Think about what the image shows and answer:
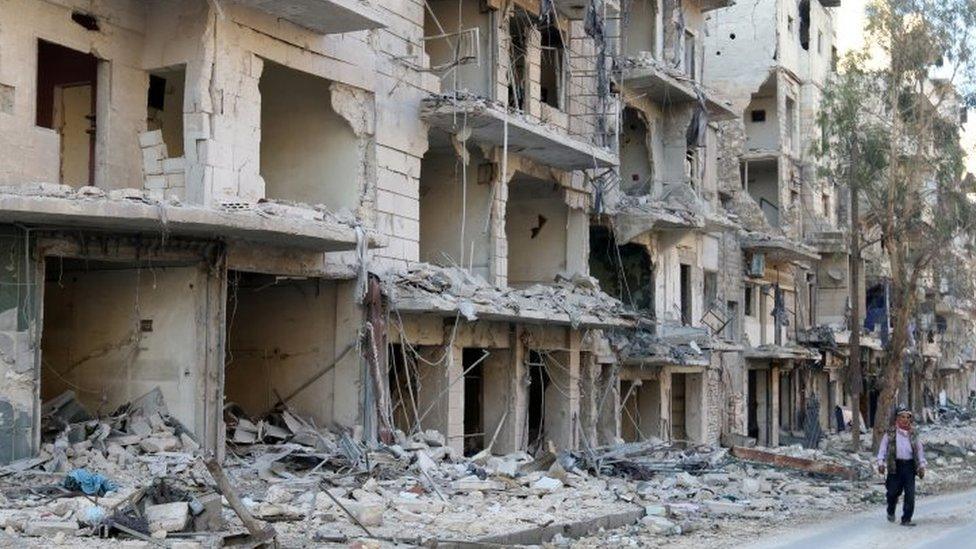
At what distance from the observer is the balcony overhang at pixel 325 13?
55.4 ft

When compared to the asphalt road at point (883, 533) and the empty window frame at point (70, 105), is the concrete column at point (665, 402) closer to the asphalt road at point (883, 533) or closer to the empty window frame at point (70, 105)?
the asphalt road at point (883, 533)

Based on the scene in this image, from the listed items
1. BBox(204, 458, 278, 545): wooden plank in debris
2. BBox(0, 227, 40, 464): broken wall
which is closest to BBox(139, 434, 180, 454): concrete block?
BBox(0, 227, 40, 464): broken wall

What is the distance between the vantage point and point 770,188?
44.2 m

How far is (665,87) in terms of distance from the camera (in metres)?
29.7

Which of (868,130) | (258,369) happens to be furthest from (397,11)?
(868,130)

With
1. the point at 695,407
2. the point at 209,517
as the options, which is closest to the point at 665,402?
the point at 695,407

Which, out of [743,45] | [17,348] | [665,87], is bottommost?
[17,348]

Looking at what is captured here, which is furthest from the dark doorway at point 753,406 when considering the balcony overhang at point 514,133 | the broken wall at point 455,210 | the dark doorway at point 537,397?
the broken wall at point 455,210

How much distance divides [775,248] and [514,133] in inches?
682

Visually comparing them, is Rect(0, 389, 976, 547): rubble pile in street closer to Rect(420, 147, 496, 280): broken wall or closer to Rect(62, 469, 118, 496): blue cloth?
Rect(62, 469, 118, 496): blue cloth

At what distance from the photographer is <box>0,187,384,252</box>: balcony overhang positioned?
1318 centimetres

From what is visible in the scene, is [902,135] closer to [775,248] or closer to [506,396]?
[775,248]

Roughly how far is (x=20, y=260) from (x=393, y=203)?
709 centimetres

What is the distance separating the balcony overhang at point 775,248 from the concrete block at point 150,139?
76.2 feet
